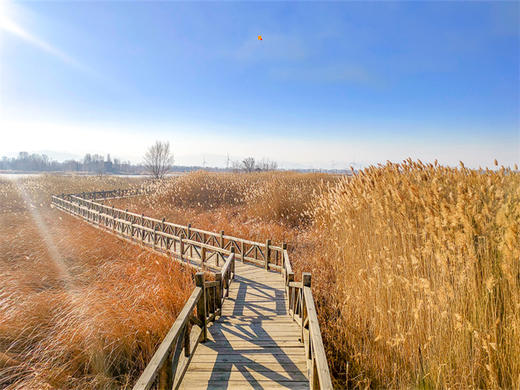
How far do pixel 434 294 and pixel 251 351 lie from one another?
2724 mm

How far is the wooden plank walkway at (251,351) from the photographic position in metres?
3.27

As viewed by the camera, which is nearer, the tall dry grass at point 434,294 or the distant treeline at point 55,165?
the tall dry grass at point 434,294

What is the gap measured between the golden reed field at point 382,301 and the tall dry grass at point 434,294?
0.02 meters

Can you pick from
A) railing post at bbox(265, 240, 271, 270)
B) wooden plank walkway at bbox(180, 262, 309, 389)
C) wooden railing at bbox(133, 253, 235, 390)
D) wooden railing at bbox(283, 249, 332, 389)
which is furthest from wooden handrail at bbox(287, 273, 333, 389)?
railing post at bbox(265, 240, 271, 270)

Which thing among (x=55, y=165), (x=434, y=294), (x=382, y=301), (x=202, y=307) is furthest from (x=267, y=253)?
(x=55, y=165)

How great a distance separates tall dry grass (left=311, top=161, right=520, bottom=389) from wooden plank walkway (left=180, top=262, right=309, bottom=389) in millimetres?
657

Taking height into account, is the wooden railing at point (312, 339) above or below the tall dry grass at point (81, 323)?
above

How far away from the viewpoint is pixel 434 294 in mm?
3018

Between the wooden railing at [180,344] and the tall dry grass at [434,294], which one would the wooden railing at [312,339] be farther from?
the wooden railing at [180,344]

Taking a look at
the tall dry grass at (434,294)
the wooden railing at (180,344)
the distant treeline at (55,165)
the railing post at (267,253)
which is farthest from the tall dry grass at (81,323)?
the distant treeline at (55,165)

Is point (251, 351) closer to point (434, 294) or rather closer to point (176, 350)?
point (176, 350)

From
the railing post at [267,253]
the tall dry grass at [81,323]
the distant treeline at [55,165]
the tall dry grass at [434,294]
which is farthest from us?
the distant treeline at [55,165]

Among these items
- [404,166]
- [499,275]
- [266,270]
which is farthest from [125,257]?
[499,275]

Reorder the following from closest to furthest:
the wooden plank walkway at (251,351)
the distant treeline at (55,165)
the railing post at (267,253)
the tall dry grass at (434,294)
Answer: the tall dry grass at (434,294), the wooden plank walkway at (251,351), the railing post at (267,253), the distant treeline at (55,165)
